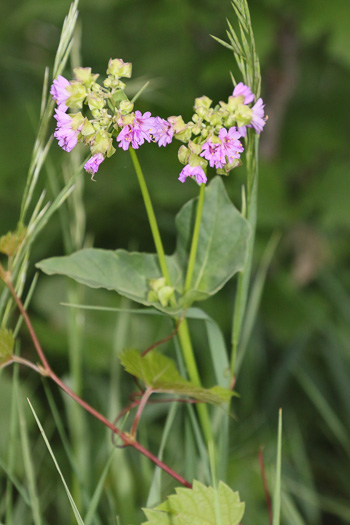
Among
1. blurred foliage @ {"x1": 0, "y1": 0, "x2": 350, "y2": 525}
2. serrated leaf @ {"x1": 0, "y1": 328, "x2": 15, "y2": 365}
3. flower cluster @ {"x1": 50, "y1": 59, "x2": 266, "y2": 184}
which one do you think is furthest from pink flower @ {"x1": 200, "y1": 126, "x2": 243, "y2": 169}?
blurred foliage @ {"x1": 0, "y1": 0, "x2": 350, "y2": 525}

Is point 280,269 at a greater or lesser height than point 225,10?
lesser

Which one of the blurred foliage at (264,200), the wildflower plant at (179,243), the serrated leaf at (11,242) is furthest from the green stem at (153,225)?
the blurred foliage at (264,200)

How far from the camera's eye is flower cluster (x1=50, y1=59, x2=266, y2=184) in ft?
1.45

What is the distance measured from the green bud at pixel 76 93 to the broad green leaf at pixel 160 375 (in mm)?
203

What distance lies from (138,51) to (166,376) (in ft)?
4.41

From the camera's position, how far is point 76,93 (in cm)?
45

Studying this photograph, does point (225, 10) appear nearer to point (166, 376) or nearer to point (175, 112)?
point (175, 112)

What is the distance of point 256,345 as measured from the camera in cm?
134

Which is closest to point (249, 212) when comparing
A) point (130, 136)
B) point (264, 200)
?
point (130, 136)

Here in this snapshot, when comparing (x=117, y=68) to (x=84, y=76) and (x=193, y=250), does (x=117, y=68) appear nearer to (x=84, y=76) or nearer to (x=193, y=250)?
(x=84, y=76)

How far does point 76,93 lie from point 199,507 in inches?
12.9

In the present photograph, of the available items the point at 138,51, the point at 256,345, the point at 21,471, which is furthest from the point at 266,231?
the point at 21,471

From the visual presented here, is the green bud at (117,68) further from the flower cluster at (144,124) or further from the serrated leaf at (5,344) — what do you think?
the serrated leaf at (5,344)

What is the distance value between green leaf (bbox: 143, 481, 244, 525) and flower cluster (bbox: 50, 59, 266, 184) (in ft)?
0.80
